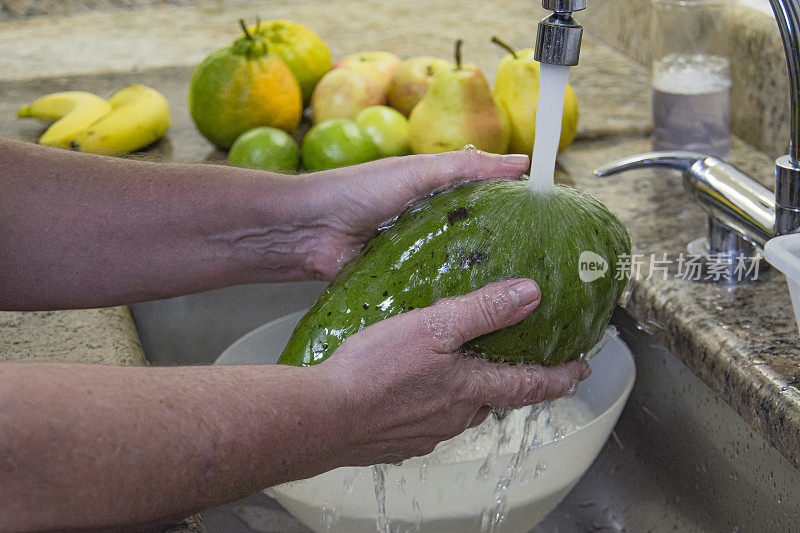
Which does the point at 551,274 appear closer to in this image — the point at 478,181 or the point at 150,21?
the point at 478,181

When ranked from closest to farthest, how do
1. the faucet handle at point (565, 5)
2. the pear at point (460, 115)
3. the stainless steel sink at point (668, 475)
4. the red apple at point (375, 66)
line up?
the faucet handle at point (565, 5), the stainless steel sink at point (668, 475), the pear at point (460, 115), the red apple at point (375, 66)

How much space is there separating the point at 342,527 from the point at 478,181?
435mm

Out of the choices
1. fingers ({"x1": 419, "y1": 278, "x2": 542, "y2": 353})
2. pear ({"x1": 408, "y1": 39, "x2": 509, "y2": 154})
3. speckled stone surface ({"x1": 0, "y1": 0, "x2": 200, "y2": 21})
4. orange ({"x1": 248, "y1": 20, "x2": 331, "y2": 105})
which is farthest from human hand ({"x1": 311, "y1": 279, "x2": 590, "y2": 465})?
speckled stone surface ({"x1": 0, "y1": 0, "x2": 200, "y2": 21})

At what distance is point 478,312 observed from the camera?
77cm

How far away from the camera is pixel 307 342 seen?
85 centimetres

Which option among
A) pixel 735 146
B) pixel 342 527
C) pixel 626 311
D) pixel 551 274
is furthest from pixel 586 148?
pixel 342 527

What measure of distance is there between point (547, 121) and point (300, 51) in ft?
3.14

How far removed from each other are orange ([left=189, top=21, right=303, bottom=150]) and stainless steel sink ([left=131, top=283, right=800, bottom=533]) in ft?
1.24

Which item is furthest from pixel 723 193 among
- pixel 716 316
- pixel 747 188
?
pixel 716 316

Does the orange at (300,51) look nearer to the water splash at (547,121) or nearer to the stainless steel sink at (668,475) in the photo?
the stainless steel sink at (668,475)

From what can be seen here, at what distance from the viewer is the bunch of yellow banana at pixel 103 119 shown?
147 cm

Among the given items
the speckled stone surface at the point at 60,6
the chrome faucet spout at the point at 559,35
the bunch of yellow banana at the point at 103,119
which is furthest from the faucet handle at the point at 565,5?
the speckled stone surface at the point at 60,6

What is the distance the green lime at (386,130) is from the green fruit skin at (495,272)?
0.51 metres

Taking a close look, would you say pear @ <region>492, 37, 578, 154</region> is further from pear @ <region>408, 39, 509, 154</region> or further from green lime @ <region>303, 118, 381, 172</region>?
green lime @ <region>303, 118, 381, 172</region>
